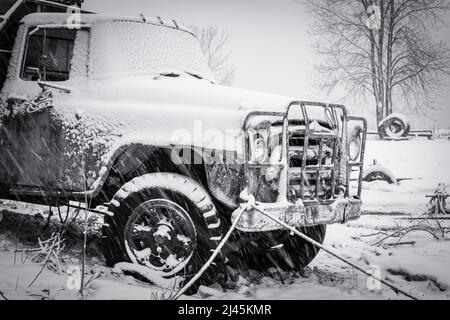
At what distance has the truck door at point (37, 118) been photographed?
3.65m

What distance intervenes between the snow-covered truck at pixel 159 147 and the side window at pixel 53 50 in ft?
0.04

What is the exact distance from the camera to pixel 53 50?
3965 millimetres

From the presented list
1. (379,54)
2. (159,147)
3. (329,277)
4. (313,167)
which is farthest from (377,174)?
(379,54)

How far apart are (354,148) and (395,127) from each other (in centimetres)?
1405

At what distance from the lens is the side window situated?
3.88m

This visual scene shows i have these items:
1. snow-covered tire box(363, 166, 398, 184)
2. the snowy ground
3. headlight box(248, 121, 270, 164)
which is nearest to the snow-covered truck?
headlight box(248, 121, 270, 164)

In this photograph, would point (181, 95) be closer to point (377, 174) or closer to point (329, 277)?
point (329, 277)

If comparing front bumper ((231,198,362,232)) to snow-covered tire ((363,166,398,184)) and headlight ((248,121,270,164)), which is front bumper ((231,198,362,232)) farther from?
snow-covered tire ((363,166,398,184))

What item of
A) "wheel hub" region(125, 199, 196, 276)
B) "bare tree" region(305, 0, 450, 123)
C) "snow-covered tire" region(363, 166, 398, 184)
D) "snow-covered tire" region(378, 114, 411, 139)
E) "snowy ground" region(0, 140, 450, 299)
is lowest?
"snowy ground" region(0, 140, 450, 299)

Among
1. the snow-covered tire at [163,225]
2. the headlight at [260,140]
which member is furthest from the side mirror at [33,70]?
the headlight at [260,140]

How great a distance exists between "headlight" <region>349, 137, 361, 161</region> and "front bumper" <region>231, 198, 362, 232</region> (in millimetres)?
435

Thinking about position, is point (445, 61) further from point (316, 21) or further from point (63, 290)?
point (63, 290)

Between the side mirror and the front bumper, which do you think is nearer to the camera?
the front bumper

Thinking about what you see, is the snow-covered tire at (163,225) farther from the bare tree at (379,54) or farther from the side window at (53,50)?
the bare tree at (379,54)
